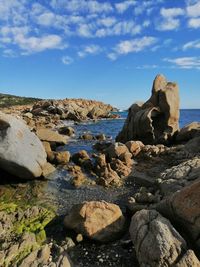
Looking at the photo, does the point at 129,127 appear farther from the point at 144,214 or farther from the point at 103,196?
the point at 144,214

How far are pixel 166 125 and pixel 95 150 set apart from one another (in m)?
7.20

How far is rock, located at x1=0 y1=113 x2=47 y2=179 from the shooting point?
66.1 feet

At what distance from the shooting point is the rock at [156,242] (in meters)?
11.0

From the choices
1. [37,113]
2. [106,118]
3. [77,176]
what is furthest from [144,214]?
[106,118]

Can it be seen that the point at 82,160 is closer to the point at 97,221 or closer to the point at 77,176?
the point at 77,176

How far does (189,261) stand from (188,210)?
2099 millimetres

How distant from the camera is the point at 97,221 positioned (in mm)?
13992

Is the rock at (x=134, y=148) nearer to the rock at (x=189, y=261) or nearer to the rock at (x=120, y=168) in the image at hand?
the rock at (x=120, y=168)

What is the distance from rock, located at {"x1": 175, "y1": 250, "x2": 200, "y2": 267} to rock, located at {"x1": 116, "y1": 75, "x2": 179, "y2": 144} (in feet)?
73.5

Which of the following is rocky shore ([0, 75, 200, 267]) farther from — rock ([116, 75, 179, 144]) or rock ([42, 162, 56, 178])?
rock ([116, 75, 179, 144])

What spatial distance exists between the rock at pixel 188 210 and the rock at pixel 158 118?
20062 mm

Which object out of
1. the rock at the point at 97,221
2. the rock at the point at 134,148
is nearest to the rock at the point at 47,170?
the rock at the point at 134,148

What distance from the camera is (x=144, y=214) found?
1278 cm

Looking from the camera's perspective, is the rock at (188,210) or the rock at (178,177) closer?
the rock at (188,210)
